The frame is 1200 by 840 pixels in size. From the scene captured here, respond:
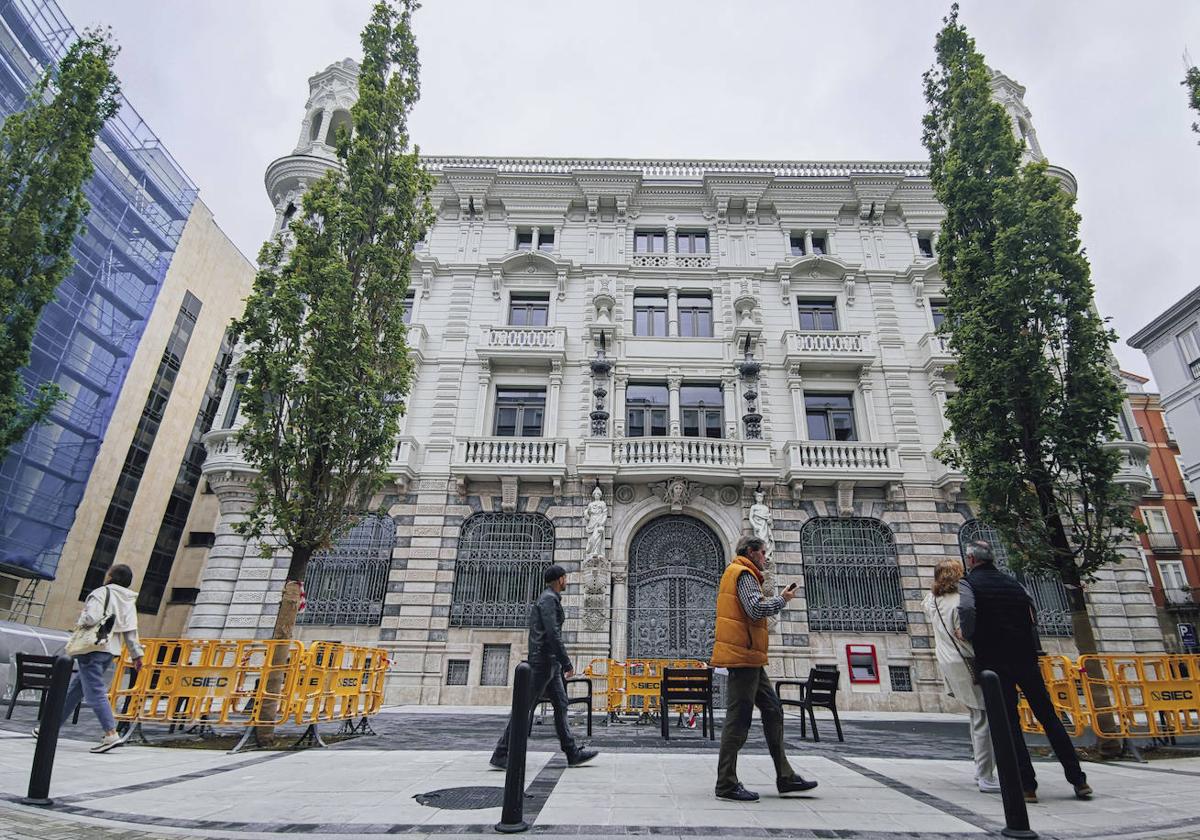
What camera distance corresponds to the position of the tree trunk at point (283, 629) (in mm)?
7676

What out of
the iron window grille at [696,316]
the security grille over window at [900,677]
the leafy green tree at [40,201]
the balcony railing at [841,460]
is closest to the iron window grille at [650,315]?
the iron window grille at [696,316]

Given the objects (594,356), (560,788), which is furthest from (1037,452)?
(594,356)

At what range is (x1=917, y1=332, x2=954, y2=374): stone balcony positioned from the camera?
18344 mm

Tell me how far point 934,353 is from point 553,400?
38.5 ft

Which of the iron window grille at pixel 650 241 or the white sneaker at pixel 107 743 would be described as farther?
the iron window grille at pixel 650 241

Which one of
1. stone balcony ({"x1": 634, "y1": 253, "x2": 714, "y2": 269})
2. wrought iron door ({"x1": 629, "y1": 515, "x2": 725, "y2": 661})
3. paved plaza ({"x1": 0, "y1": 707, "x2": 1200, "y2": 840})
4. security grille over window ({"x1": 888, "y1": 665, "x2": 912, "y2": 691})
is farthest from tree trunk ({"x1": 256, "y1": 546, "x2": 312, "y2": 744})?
stone balcony ({"x1": 634, "y1": 253, "x2": 714, "y2": 269})

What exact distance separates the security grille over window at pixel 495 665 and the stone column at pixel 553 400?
235 inches

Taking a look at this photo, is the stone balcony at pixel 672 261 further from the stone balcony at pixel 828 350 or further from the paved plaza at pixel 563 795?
the paved plaza at pixel 563 795

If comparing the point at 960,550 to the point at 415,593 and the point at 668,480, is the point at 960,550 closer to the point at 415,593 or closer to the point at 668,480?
the point at 668,480

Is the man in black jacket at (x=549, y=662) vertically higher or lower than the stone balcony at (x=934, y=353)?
lower

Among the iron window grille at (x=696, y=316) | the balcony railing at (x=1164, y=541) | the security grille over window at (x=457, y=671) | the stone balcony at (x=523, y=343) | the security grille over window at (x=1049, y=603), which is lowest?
the security grille over window at (x=457, y=671)

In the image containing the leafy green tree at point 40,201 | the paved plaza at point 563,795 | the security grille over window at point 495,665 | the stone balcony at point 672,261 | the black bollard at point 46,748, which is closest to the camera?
the paved plaza at point 563,795

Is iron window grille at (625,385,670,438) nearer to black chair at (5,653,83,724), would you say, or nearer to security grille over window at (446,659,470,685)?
security grille over window at (446,659,470,685)

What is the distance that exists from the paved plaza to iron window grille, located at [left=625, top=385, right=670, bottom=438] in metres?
11.0
